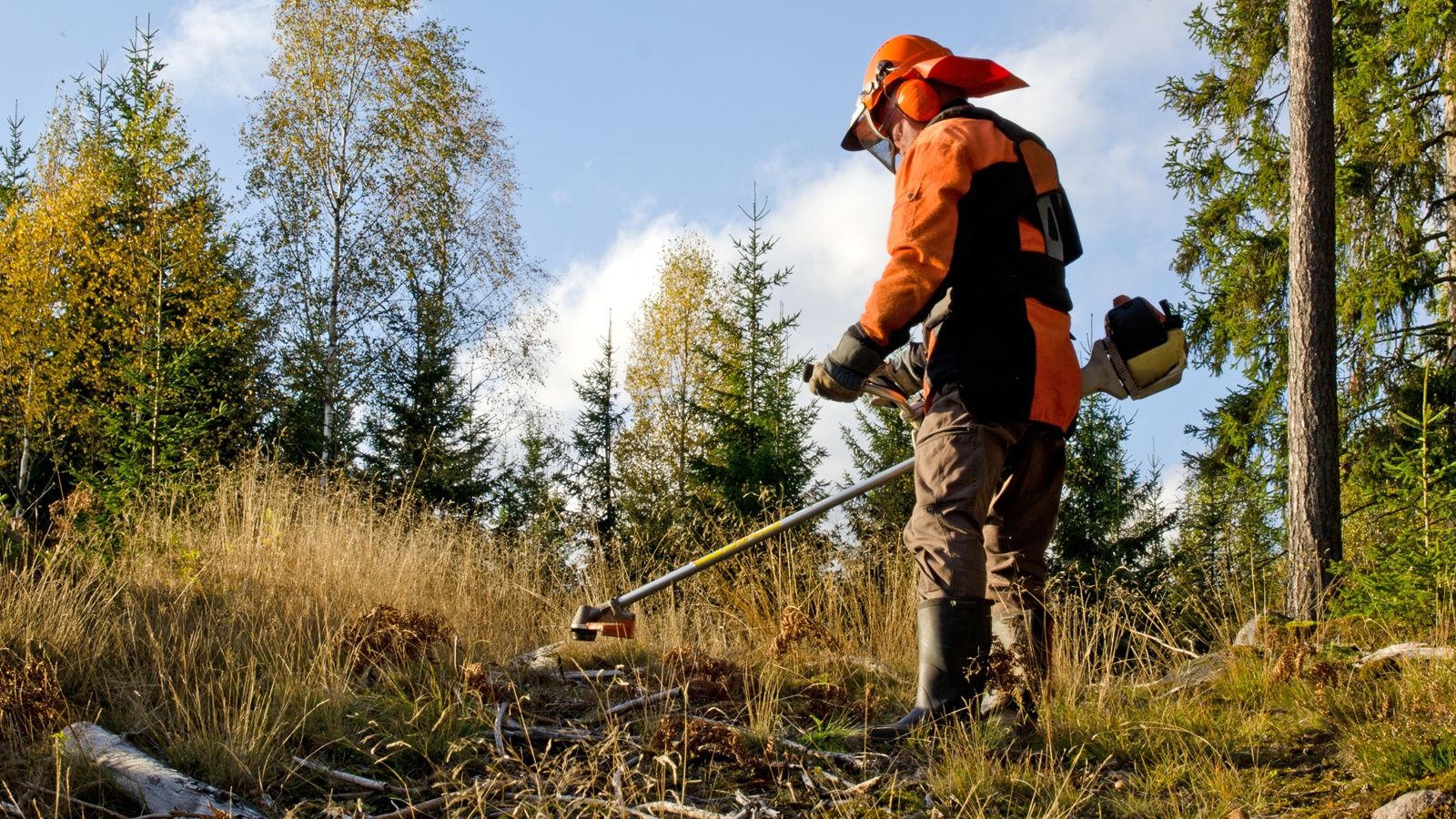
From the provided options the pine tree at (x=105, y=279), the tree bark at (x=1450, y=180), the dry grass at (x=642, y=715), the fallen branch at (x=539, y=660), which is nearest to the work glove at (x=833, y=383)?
the dry grass at (x=642, y=715)

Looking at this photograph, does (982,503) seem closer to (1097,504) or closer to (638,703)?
(638,703)

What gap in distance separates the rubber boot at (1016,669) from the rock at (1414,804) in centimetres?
105

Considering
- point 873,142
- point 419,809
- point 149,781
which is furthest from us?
point 873,142

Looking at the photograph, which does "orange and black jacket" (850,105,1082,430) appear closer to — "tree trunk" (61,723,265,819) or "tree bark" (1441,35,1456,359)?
"tree trunk" (61,723,265,819)

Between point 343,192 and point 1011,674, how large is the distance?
1899 cm

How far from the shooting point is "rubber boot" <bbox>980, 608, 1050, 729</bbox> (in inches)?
147

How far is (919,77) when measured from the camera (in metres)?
3.91

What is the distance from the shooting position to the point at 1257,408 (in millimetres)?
12586

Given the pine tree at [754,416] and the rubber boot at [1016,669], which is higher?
the pine tree at [754,416]

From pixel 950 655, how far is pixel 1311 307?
6.40 meters

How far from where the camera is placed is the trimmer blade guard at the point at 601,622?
5.03 metres

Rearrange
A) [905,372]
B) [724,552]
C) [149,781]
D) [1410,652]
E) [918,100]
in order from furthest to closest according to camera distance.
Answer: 1. [1410,652]
2. [724,552]
3. [905,372]
4. [918,100]
5. [149,781]

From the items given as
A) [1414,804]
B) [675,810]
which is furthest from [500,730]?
[1414,804]

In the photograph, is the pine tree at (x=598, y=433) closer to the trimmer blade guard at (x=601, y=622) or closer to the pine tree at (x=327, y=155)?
the pine tree at (x=327, y=155)
